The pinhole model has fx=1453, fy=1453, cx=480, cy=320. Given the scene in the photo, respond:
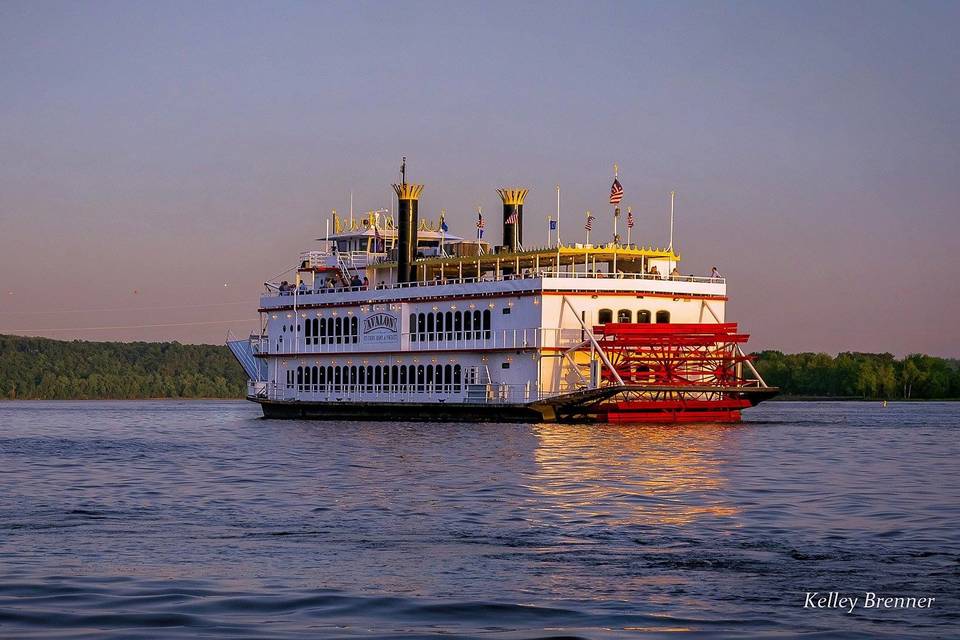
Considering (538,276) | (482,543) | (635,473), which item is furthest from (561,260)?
(482,543)

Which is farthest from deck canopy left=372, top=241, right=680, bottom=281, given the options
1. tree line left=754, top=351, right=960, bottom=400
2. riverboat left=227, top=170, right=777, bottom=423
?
tree line left=754, top=351, right=960, bottom=400

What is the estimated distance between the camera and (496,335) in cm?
4772

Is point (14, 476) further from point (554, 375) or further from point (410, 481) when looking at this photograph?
point (554, 375)

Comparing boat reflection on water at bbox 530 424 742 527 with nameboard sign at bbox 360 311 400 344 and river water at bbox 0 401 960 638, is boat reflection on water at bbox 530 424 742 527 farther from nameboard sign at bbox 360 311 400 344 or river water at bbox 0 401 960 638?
nameboard sign at bbox 360 311 400 344

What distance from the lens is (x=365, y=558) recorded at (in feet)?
53.3

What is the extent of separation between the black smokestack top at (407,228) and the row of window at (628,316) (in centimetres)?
924

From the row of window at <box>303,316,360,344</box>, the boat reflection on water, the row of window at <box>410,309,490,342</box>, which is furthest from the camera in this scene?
the row of window at <box>303,316,360,344</box>

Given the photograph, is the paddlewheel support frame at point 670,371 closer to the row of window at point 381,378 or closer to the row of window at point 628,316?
the row of window at point 628,316

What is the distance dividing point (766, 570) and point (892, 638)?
3.30m

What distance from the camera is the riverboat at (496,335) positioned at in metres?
44.6

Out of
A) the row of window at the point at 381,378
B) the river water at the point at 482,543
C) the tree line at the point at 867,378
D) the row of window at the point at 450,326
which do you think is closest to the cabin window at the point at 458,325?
the row of window at the point at 450,326

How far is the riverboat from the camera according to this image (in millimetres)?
44594

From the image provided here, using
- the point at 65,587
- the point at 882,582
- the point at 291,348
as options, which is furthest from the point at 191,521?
the point at 291,348

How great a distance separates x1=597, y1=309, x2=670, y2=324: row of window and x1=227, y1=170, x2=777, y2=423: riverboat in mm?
45
